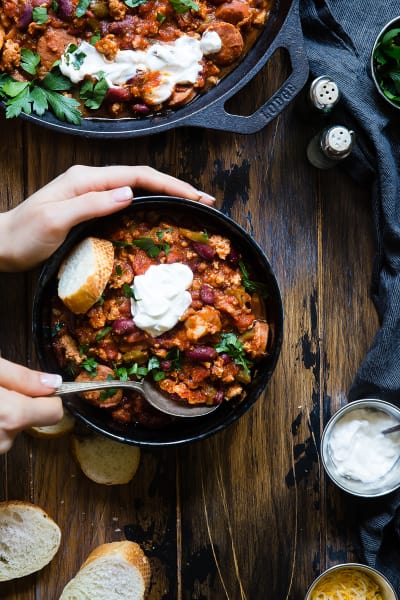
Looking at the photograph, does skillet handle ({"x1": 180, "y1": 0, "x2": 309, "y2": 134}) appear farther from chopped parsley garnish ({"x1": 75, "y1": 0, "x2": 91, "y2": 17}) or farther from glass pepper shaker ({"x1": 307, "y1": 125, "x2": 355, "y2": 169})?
chopped parsley garnish ({"x1": 75, "y1": 0, "x2": 91, "y2": 17})

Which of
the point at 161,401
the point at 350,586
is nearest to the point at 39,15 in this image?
the point at 161,401

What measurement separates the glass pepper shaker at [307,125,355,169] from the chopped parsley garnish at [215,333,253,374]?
819 mm

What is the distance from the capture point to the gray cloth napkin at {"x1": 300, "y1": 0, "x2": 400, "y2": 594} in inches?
116

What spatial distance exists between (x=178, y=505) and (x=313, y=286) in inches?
41.3

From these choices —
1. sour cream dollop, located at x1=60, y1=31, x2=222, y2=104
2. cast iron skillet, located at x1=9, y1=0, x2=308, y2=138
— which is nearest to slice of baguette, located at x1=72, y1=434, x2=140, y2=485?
cast iron skillet, located at x1=9, y1=0, x2=308, y2=138

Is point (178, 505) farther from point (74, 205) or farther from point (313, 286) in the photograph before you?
point (74, 205)

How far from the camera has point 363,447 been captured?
3.00 metres

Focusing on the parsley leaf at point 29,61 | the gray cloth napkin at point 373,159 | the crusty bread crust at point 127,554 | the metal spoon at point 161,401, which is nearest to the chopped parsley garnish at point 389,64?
the gray cloth napkin at point 373,159

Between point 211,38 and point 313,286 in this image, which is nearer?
point 211,38

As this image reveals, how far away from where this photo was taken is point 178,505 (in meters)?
3.11

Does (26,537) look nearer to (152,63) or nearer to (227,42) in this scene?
(152,63)

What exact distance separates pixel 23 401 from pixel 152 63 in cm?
133

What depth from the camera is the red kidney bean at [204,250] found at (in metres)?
2.72

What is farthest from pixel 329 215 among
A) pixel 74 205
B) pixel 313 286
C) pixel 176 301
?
pixel 74 205
